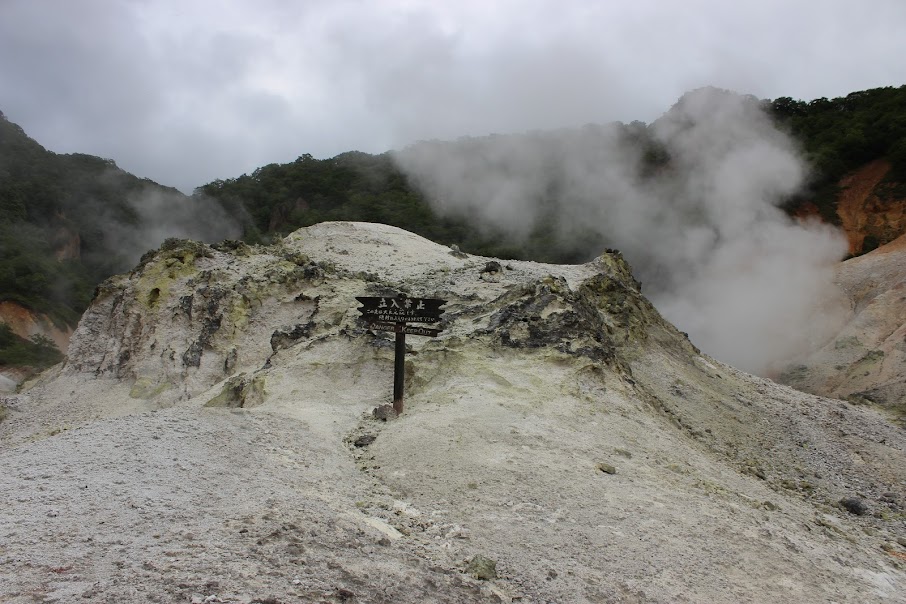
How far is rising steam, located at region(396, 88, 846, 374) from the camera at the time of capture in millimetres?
19938

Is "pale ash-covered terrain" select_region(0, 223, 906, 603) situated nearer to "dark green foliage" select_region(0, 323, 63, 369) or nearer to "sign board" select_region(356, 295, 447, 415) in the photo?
"sign board" select_region(356, 295, 447, 415)

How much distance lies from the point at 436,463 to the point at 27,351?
24624 mm

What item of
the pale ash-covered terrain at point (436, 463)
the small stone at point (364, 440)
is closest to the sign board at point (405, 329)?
the pale ash-covered terrain at point (436, 463)

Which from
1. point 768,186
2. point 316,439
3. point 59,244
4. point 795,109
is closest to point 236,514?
point 316,439

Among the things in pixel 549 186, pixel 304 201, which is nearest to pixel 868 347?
pixel 549 186

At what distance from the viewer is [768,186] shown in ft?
84.8

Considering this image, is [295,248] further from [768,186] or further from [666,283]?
[768,186]

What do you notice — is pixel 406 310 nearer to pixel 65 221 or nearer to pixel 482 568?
pixel 482 568

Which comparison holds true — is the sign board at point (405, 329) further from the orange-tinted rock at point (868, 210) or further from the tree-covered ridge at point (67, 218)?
the tree-covered ridge at point (67, 218)

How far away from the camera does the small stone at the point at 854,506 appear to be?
7.34 meters

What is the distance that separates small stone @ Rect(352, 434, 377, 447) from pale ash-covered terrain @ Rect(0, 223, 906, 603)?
0.04m

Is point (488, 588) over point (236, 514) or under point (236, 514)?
under

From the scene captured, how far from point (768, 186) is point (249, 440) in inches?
1017

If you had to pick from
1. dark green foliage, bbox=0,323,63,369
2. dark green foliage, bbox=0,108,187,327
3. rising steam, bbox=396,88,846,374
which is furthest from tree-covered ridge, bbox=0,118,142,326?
rising steam, bbox=396,88,846,374
